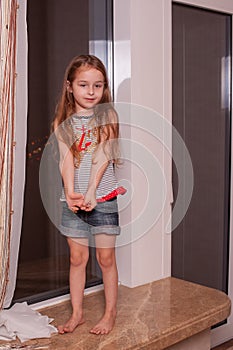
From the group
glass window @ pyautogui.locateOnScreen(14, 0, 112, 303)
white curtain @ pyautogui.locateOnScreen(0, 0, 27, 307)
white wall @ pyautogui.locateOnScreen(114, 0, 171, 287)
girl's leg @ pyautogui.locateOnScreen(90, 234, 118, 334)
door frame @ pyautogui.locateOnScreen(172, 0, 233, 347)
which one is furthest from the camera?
door frame @ pyautogui.locateOnScreen(172, 0, 233, 347)

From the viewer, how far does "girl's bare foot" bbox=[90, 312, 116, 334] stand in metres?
1.90

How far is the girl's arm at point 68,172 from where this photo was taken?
184cm

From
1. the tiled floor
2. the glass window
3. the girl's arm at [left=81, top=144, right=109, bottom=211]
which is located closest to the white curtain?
the glass window

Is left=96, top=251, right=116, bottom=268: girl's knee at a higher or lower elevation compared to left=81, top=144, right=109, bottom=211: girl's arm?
lower

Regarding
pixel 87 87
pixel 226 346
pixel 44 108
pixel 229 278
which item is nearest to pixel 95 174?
pixel 87 87

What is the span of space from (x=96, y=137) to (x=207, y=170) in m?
1.06

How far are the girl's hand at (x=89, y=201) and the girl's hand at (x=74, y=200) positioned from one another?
0.07 ft

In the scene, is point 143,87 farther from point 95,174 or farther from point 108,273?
point 108,273

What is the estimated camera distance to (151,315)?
2.08m

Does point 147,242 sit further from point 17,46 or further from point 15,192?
point 17,46

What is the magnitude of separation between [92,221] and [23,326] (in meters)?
0.44

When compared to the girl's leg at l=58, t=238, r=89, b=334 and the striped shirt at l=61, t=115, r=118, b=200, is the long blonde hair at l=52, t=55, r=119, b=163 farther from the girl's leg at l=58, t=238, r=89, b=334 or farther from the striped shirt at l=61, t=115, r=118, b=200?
the girl's leg at l=58, t=238, r=89, b=334

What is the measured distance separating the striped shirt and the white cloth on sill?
0.49m

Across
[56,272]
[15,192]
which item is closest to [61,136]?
[15,192]
